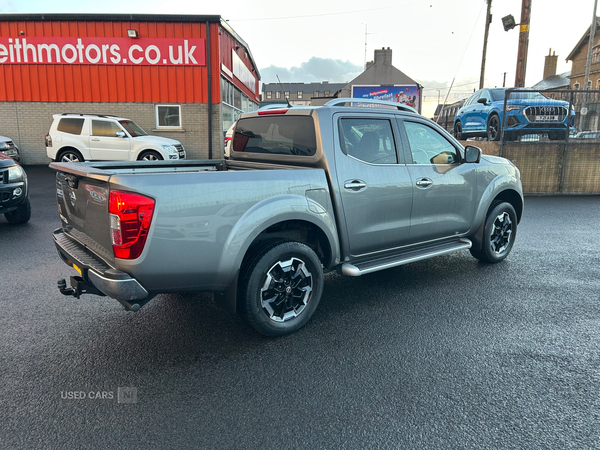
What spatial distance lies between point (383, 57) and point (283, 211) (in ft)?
168

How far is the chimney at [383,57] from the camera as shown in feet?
164

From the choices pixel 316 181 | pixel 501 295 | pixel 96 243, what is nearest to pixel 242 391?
pixel 96 243

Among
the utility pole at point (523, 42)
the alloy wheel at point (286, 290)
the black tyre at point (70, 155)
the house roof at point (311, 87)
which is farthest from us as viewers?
the house roof at point (311, 87)

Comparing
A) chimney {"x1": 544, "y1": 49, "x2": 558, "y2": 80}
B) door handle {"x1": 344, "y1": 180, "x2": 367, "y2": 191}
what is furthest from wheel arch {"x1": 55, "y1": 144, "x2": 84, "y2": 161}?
chimney {"x1": 544, "y1": 49, "x2": 558, "y2": 80}

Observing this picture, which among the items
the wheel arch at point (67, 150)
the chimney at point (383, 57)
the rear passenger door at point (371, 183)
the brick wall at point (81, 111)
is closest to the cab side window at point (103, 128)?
the wheel arch at point (67, 150)

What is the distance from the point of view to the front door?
14.4 metres

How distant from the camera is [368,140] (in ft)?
13.8

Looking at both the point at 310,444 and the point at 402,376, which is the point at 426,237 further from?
the point at 310,444

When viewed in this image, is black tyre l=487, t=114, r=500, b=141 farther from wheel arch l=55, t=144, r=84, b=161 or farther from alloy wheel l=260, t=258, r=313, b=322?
wheel arch l=55, t=144, r=84, b=161

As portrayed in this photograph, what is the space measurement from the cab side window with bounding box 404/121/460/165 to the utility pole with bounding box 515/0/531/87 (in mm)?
11187

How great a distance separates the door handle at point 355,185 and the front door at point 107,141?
12195 mm

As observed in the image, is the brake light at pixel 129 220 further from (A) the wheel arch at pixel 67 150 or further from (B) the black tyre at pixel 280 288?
(A) the wheel arch at pixel 67 150

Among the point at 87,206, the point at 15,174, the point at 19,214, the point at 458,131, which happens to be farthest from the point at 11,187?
the point at 458,131

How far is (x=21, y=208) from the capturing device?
765 centimetres
